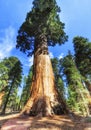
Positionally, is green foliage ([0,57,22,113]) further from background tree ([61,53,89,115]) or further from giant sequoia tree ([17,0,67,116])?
giant sequoia tree ([17,0,67,116])

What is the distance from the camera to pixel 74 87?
32156 mm

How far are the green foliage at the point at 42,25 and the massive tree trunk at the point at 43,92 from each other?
2186mm

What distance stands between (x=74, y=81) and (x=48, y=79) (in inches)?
643

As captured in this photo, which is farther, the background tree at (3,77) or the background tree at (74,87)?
the background tree at (3,77)

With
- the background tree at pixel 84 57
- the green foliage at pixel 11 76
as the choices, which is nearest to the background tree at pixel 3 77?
the green foliage at pixel 11 76

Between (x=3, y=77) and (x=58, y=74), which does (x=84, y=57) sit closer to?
(x=58, y=74)

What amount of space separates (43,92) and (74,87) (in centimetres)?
1785

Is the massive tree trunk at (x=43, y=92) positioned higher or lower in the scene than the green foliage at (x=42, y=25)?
lower

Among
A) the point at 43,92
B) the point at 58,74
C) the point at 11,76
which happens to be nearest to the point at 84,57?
the point at 58,74

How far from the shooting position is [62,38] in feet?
70.4

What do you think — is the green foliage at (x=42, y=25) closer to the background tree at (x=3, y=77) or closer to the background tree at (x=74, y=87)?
the background tree at (x=74, y=87)

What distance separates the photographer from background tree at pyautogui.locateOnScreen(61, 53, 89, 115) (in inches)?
1148

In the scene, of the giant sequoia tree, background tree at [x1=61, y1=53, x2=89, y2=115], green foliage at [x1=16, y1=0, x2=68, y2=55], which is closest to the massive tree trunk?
the giant sequoia tree

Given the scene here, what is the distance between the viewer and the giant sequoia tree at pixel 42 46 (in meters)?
14.5
